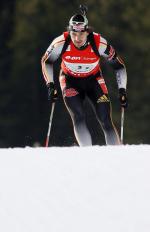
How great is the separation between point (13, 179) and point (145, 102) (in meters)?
38.6

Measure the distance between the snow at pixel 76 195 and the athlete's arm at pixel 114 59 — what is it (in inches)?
223

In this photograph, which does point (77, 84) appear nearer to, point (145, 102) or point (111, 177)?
point (111, 177)

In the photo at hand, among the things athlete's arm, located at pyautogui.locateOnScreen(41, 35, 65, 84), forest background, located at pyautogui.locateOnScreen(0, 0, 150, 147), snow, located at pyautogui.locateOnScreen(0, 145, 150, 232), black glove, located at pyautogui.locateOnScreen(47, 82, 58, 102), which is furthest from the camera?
forest background, located at pyautogui.locateOnScreen(0, 0, 150, 147)

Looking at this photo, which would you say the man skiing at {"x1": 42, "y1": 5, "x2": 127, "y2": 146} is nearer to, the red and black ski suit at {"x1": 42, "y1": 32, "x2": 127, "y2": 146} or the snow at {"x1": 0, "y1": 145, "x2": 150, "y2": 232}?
the red and black ski suit at {"x1": 42, "y1": 32, "x2": 127, "y2": 146}

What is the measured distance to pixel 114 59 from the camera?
8008mm

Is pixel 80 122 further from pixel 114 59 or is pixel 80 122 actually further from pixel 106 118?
pixel 114 59

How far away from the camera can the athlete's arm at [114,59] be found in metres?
7.65

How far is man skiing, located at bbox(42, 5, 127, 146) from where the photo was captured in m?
7.48

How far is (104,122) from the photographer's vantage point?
752 cm

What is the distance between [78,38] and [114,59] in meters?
0.66

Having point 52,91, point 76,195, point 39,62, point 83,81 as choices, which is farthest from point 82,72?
point 39,62

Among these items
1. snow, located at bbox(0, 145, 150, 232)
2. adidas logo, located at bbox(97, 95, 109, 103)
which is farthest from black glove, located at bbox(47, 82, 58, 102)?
snow, located at bbox(0, 145, 150, 232)

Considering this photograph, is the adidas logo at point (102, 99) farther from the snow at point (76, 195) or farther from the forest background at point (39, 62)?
the forest background at point (39, 62)

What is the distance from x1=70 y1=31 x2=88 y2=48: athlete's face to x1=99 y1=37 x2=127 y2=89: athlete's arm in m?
0.18
